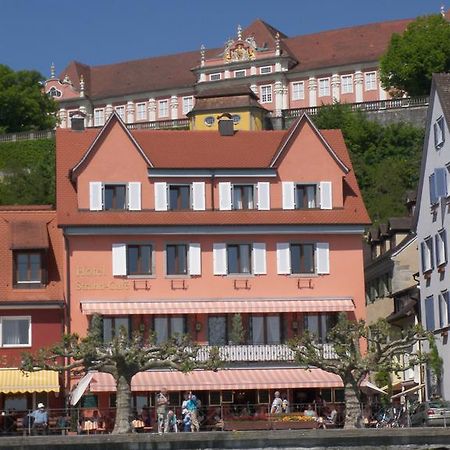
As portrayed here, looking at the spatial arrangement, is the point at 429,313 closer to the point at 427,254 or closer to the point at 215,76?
the point at 427,254

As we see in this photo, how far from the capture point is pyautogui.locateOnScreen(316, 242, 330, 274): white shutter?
240ft

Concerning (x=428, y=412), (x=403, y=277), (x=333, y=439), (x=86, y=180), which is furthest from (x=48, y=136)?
(x=333, y=439)

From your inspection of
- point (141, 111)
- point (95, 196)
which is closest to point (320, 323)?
point (95, 196)

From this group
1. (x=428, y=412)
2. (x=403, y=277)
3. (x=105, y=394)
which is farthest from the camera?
(x=403, y=277)

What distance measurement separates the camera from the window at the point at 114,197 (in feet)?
240

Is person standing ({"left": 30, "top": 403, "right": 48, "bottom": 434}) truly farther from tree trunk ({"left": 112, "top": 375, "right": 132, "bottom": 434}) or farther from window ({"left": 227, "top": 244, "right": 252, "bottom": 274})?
window ({"left": 227, "top": 244, "right": 252, "bottom": 274})

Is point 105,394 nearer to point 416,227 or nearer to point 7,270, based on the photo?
point 7,270

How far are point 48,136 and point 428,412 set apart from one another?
95.2 m

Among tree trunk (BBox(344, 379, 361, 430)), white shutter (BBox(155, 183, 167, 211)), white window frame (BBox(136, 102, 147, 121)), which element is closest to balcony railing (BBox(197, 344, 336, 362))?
white shutter (BBox(155, 183, 167, 211))

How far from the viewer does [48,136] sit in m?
149

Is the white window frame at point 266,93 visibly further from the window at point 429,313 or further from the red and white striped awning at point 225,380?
the red and white striped awning at point 225,380

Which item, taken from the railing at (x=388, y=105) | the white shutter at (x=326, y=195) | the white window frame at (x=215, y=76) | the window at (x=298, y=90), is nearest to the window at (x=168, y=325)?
the white shutter at (x=326, y=195)

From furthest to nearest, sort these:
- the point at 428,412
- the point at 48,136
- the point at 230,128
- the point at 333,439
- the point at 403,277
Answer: the point at 48,136 → the point at 403,277 → the point at 230,128 → the point at 428,412 → the point at 333,439

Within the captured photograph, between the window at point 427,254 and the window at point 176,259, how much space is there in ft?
44.5
